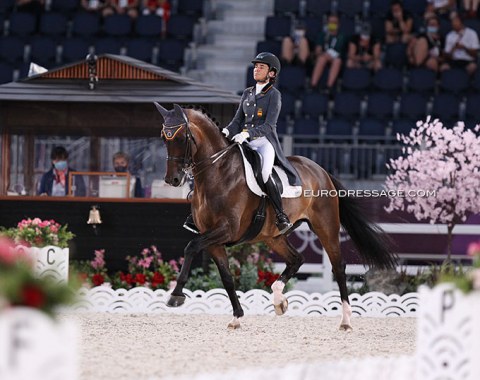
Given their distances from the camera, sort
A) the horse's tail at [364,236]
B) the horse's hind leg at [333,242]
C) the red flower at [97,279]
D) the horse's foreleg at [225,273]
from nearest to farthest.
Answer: the horse's foreleg at [225,273], the horse's hind leg at [333,242], the horse's tail at [364,236], the red flower at [97,279]

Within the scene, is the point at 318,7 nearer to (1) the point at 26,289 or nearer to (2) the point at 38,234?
(2) the point at 38,234

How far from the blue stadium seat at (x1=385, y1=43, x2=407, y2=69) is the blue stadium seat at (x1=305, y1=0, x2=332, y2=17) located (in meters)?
1.41

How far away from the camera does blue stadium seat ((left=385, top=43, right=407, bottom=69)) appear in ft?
57.3

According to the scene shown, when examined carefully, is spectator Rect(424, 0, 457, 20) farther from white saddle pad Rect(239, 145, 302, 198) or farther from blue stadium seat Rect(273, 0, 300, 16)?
white saddle pad Rect(239, 145, 302, 198)

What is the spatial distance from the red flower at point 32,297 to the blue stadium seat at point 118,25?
1406 cm

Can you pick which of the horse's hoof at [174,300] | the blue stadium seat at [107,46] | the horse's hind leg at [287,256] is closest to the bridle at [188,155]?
the horse's hoof at [174,300]

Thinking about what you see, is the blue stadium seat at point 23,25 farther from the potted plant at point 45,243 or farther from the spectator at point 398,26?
the potted plant at point 45,243

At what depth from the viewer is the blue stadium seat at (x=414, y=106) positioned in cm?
1658

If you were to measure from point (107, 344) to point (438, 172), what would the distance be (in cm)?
518

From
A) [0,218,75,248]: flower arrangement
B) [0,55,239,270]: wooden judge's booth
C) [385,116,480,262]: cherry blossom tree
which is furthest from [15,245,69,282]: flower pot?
[385,116,480,262]: cherry blossom tree

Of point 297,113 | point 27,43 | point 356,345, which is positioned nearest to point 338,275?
point 356,345

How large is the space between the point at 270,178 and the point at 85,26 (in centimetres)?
955

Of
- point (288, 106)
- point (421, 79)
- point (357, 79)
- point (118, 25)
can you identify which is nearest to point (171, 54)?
point (118, 25)

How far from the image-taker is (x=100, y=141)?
40.3 ft
